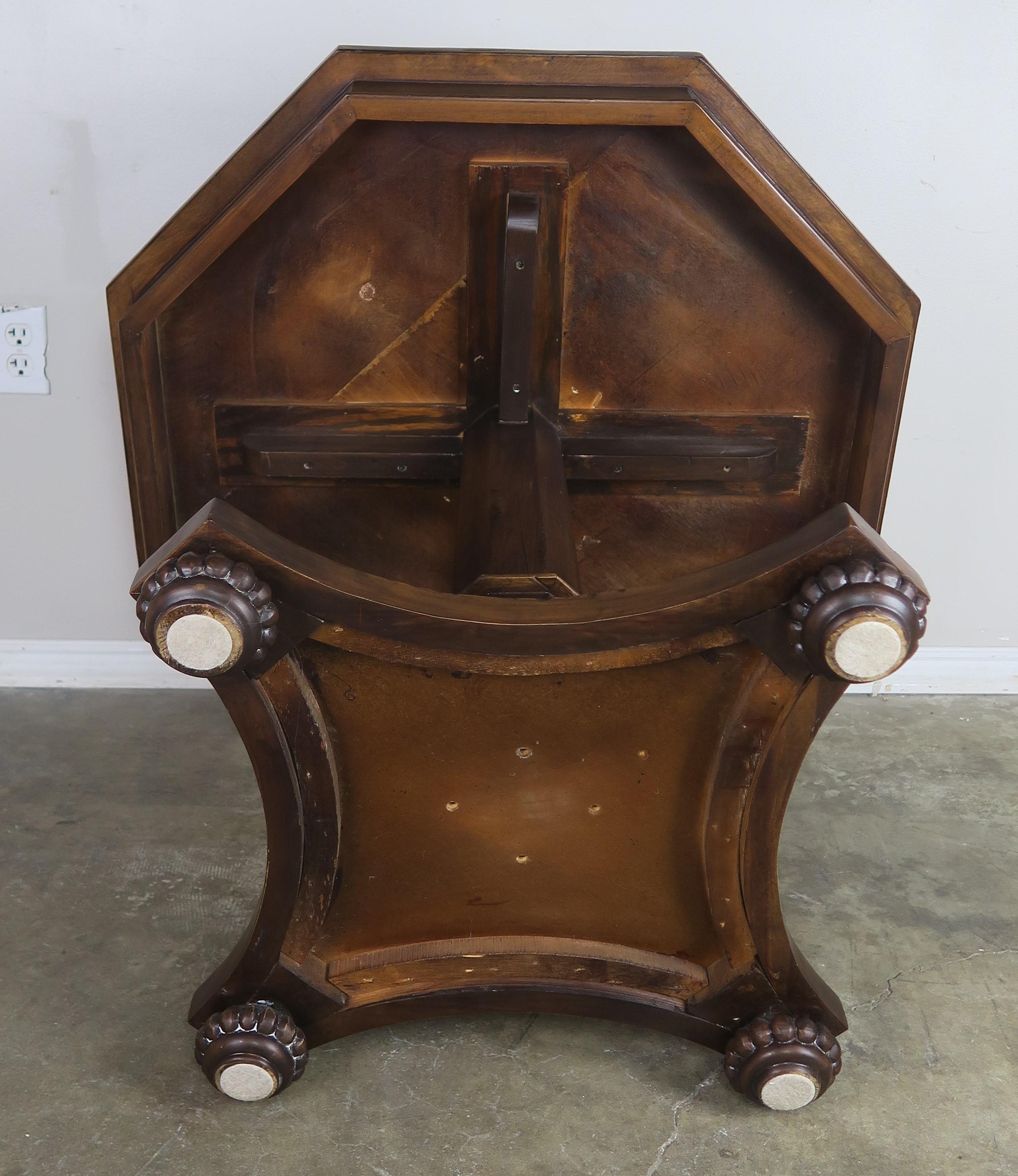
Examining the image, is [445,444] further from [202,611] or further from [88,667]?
[88,667]

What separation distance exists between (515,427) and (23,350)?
3.55 feet

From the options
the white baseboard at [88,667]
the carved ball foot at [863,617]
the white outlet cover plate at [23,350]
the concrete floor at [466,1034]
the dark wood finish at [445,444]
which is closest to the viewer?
the carved ball foot at [863,617]

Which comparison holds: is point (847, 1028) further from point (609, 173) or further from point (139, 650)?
point (139, 650)

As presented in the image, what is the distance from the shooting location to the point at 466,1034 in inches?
59.1

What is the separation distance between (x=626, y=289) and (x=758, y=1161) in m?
1.21

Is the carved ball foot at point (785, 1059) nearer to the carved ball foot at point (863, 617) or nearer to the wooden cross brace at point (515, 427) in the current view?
the carved ball foot at point (863, 617)

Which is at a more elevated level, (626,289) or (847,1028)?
(626,289)

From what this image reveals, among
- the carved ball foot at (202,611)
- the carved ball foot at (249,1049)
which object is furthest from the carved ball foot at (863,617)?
the carved ball foot at (249,1049)

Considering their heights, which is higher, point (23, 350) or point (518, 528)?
point (23, 350)

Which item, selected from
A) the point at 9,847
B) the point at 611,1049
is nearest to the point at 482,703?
the point at 611,1049

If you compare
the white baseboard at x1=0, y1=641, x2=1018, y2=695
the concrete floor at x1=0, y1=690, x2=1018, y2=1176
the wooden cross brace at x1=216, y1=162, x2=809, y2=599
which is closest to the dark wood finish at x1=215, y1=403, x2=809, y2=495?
the wooden cross brace at x1=216, y1=162, x2=809, y2=599

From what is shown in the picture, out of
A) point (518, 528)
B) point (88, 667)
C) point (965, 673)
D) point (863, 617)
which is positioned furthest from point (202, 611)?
point (965, 673)

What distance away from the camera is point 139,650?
2.40m

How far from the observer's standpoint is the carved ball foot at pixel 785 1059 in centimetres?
134
